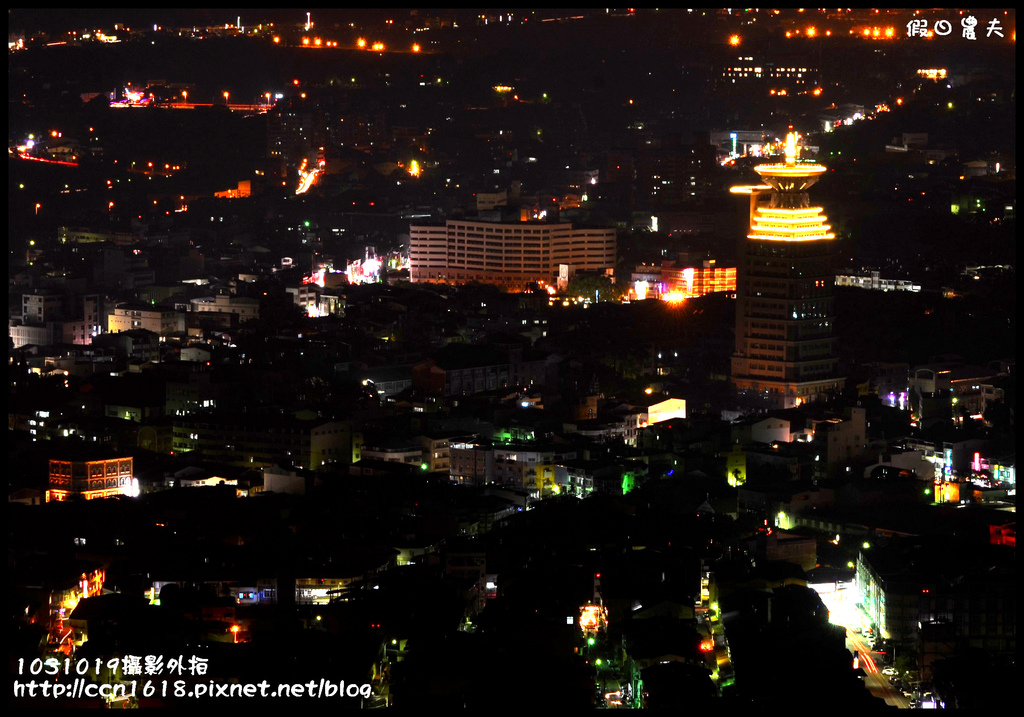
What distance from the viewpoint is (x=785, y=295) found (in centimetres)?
1304

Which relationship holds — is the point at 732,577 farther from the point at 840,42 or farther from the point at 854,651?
the point at 840,42

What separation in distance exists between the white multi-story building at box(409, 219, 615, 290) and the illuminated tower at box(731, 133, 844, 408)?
4.93 m

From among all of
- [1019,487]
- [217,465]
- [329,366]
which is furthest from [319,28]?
[1019,487]

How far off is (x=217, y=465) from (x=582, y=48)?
17.7 metres

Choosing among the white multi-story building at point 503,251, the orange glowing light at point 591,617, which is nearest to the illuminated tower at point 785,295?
the white multi-story building at point 503,251

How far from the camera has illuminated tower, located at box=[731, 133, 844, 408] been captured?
12930 millimetres

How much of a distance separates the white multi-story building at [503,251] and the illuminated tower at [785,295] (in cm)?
493

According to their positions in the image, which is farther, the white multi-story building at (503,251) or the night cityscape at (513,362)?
the white multi-story building at (503,251)

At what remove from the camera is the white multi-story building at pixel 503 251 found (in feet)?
59.3
